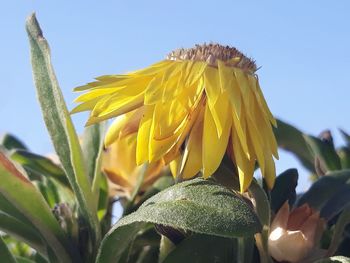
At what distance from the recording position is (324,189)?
113 cm

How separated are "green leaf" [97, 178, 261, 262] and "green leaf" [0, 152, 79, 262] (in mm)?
160

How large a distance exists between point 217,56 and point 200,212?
0.26 m

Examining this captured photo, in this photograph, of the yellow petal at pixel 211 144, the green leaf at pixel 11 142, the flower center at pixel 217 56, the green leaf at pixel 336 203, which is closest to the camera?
the yellow petal at pixel 211 144

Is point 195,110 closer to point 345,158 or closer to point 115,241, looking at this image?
point 115,241

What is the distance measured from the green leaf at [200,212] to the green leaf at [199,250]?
2.8 inches

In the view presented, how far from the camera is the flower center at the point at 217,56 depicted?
959mm

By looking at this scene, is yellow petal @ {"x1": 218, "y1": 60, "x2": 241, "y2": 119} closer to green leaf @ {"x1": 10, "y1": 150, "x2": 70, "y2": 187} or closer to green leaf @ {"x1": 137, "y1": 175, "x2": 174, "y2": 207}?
green leaf @ {"x1": 137, "y1": 175, "x2": 174, "y2": 207}

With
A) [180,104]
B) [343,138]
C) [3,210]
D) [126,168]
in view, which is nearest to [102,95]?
[180,104]

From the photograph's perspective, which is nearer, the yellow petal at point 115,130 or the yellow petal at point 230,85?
the yellow petal at point 230,85

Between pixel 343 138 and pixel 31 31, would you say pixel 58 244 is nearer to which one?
pixel 31 31

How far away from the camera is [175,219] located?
0.76 m

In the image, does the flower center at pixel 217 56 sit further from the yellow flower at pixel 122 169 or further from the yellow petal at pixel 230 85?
the yellow flower at pixel 122 169

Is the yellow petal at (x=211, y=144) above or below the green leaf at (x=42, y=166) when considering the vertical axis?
above

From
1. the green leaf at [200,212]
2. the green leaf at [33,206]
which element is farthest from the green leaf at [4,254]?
the green leaf at [200,212]
